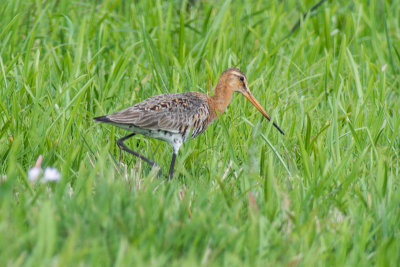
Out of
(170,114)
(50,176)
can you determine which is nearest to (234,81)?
(170,114)

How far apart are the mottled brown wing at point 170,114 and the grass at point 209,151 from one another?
21 centimetres

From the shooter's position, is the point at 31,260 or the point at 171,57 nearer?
the point at 31,260

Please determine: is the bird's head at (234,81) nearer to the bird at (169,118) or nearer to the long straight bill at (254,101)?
the long straight bill at (254,101)

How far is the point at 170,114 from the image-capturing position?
16.7 feet

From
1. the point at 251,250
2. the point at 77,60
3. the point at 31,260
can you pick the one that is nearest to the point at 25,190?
the point at 31,260

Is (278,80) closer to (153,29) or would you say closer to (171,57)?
(171,57)

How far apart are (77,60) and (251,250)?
11.4ft

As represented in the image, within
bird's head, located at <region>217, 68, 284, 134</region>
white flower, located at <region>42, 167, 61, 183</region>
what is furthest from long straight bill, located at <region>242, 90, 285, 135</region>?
white flower, located at <region>42, 167, 61, 183</region>

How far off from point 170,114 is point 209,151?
1.37ft

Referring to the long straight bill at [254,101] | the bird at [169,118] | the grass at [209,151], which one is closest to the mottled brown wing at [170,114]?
the bird at [169,118]

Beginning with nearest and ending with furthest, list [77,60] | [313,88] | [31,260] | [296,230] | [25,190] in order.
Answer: [31,260] < [296,230] < [25,190] < [77,60] < [313,88]

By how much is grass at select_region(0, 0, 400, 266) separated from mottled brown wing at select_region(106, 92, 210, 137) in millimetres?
211

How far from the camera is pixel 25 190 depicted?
3.78m

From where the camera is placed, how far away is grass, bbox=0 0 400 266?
10.2 ft
